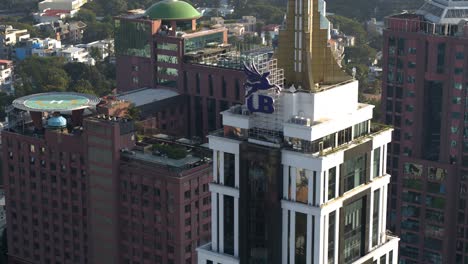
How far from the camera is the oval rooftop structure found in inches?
5935

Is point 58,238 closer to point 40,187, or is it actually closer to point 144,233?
point 40,187

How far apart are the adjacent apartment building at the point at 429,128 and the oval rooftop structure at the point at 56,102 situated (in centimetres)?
4759

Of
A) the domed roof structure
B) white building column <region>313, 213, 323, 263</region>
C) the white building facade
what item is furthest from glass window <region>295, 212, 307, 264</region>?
the domed roof structure

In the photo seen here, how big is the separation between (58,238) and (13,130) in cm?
1924

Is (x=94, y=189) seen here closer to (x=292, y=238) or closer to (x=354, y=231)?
(x=354, y=231)

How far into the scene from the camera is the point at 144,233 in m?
140

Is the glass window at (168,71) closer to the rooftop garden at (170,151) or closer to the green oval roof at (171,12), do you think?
the green oval roof at (171,12)

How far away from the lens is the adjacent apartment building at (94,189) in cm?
13650

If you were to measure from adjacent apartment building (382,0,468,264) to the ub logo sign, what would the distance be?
63.5m

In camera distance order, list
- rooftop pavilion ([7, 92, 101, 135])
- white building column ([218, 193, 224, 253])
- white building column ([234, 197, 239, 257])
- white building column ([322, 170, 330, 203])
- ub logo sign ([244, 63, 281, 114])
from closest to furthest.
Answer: white building column ([322, 170, 330, 203])
ub logo sign ([244, 63, 281, 114])
white building column ([234, 197, 239, 257])
white building column ([218, 193, 224, 253])
rooftop pavilion ([7, 92, 101, 135])

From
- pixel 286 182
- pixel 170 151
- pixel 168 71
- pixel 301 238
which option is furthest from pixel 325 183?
pixel 168 71

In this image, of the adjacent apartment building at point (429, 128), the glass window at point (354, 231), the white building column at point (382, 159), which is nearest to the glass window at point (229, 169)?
the glass window at point (354, 231)

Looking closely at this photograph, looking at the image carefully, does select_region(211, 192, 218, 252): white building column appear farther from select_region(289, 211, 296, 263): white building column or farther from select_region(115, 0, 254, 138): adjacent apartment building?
select_region(115, 0, 254, 138): adjacent apartment building

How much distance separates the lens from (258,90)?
279ft
